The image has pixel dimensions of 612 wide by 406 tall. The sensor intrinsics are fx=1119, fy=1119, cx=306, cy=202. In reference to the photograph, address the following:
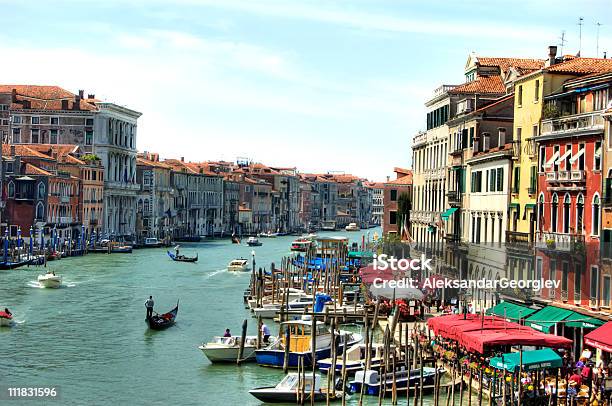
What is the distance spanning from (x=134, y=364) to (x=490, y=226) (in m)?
7.13

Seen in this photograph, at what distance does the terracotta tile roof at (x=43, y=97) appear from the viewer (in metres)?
54.7

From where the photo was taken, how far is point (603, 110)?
1545 centimetres

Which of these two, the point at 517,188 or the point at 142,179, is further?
the point at 142,179

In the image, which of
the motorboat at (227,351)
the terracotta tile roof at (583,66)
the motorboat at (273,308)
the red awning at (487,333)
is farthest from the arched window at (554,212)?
the motorboat at (273,308)

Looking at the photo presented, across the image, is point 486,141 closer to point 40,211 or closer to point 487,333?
point 487,333

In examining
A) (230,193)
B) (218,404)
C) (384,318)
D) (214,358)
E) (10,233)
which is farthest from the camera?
(230,193)

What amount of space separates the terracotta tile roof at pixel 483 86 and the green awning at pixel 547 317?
9.54m

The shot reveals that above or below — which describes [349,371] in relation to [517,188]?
below

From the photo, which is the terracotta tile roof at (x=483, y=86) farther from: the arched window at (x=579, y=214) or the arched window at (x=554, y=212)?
the arched window at (x=579, y=214)

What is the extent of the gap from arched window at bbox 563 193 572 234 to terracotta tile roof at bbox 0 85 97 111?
41385 mm

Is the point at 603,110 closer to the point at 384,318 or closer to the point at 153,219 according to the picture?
the point at 384,318

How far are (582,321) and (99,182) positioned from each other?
4147 centimetres

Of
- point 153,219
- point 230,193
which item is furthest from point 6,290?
point 230,193

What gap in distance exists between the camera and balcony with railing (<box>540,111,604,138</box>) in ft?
50.5
